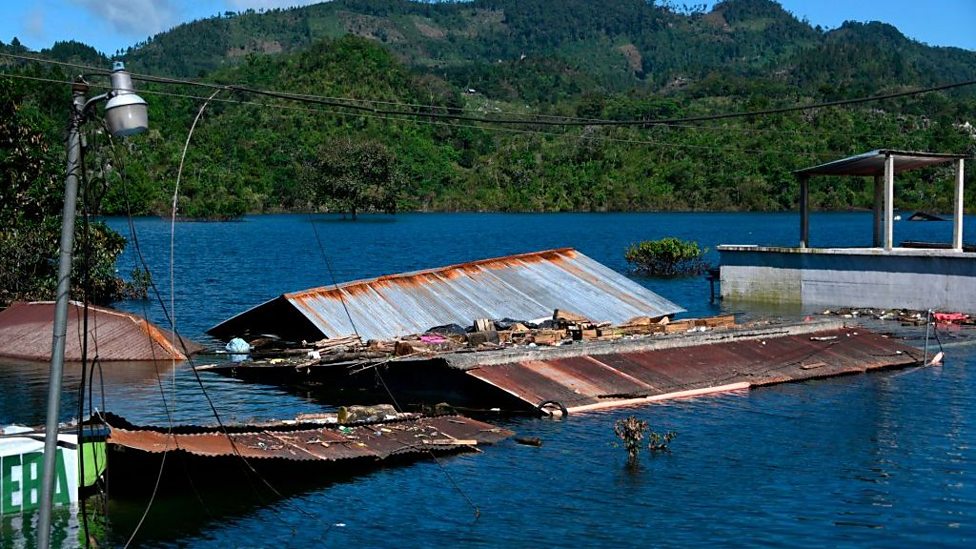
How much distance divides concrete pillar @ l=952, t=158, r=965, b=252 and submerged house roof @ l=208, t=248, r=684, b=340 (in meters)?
10.5

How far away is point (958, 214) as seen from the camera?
1564 inches

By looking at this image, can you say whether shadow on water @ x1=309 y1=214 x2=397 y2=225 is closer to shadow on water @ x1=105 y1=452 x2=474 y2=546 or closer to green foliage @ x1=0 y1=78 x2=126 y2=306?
green foliage @ x1=0 y1=78 x2=126 y2=306

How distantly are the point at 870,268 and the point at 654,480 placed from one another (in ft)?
79.9

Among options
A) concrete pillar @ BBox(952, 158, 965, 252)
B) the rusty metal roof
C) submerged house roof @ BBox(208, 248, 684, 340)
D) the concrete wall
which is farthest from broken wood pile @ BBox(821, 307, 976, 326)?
the rusty metal roof

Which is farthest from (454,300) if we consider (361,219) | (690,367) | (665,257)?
(361,219)

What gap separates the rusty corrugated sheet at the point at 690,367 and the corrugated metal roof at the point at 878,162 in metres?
10.4

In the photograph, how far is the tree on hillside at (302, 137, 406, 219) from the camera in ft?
441

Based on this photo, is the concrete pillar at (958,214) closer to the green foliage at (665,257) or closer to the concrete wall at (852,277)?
the concrete wall at (852,277)

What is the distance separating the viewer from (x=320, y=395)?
1062 inches

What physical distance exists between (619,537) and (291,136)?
13297 cm

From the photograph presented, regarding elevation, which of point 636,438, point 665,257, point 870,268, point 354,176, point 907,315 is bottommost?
point 636,438

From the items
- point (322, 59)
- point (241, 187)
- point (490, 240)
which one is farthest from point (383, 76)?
point (490, 240)

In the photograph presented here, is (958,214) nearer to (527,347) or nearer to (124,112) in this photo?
(527,347)

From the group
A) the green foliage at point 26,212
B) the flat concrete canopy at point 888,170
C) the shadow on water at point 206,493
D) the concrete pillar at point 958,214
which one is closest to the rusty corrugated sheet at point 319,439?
the shadow on water at point 206,493
